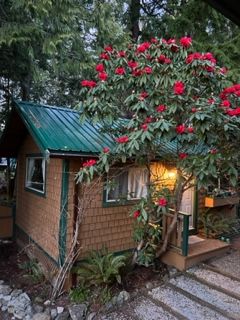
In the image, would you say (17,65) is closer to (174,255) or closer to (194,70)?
→ (194,70)

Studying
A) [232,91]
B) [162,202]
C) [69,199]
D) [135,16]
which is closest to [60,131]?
[69,199]

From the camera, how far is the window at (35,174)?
22.7ft

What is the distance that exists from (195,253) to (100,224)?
2.29m

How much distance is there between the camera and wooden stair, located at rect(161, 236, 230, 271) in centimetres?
607

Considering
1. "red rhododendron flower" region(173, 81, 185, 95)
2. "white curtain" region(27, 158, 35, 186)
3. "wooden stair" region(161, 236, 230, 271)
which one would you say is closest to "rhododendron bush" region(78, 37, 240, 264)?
"red rhododendron flower" region(173, 81, 185, 95)

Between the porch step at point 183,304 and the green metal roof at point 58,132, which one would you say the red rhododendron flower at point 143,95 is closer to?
the green metal roof at point 58,132

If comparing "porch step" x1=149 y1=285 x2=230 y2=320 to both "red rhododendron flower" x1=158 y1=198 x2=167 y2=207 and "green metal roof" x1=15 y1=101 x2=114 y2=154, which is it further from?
"green metal roof" x1=15 y1=101 x2=114 y2=154

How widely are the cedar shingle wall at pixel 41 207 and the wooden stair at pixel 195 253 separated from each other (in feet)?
8.33

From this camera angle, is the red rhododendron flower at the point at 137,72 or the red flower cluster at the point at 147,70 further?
the red rhododendron flower at the point at 137,72

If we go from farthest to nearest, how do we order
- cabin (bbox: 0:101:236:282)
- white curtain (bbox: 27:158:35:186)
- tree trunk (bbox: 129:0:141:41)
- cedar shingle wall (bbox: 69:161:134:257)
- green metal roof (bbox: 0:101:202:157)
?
tree trunk (bbox: 129:0:141:41), white curtain (bbox: 27:158:35:186), cedar shingle wall (bbox: 69:161:134:257), cabin (bbox: 0:101:236:282), green metal roof (bbox: 0:101:202:157)

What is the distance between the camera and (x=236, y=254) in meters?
6.94

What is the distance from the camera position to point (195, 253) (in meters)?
6.32

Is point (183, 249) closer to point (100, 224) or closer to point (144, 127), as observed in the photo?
point (100, 224)

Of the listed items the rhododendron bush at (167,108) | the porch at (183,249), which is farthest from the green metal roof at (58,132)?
the porch at (183,249)
